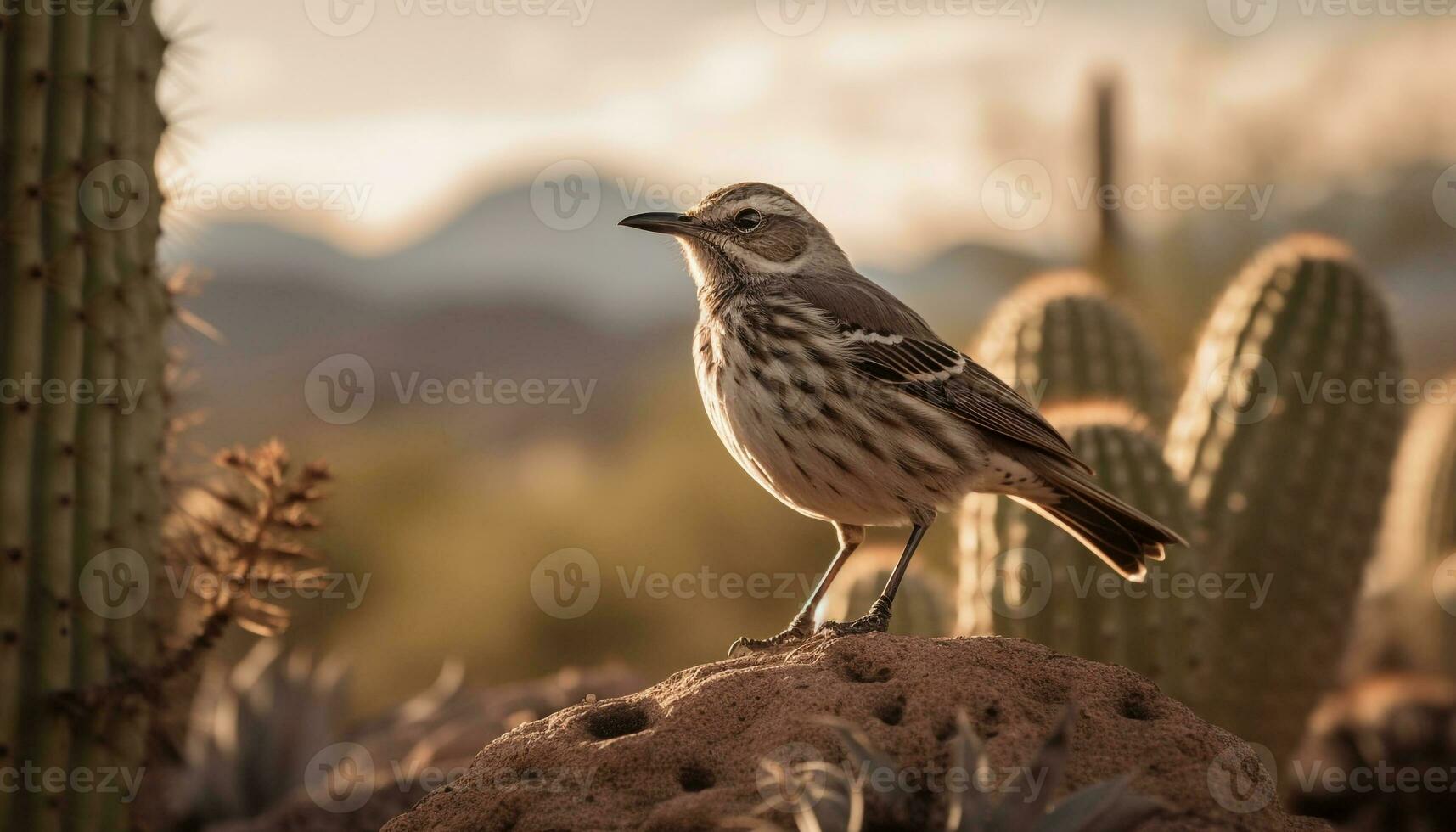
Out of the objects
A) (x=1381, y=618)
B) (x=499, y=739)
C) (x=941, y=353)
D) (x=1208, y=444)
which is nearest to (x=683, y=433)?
(x=1381, y=618)

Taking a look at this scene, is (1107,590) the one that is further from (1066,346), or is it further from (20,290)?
(20,290)

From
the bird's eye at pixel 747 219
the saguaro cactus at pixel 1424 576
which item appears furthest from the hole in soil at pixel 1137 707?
the saguaro cactus at pixel 1424 576

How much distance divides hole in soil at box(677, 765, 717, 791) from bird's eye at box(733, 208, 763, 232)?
2.54 m

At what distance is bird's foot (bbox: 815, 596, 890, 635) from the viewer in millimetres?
3979

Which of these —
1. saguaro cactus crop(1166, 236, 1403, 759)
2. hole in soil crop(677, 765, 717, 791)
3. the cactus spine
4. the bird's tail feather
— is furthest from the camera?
the cactus spine

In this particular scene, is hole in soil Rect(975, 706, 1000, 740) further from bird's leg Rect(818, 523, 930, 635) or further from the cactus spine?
the cactus spine

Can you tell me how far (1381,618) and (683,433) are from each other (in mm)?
8638

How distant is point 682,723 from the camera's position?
3.33 metres

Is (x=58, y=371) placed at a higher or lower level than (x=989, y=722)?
higher

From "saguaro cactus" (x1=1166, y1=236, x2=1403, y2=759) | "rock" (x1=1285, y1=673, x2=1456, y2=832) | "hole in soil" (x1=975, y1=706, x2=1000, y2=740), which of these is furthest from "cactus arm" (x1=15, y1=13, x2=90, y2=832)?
"rock" (x1=1285, y1=673, x2=1456, y2=832)

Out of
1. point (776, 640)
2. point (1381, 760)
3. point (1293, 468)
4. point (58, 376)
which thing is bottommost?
point (1381, 760)

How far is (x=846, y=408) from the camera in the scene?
4441mm

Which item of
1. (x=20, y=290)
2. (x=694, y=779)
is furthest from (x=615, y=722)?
A: (x=20, y=290)

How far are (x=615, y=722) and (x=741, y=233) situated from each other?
7.55ft
